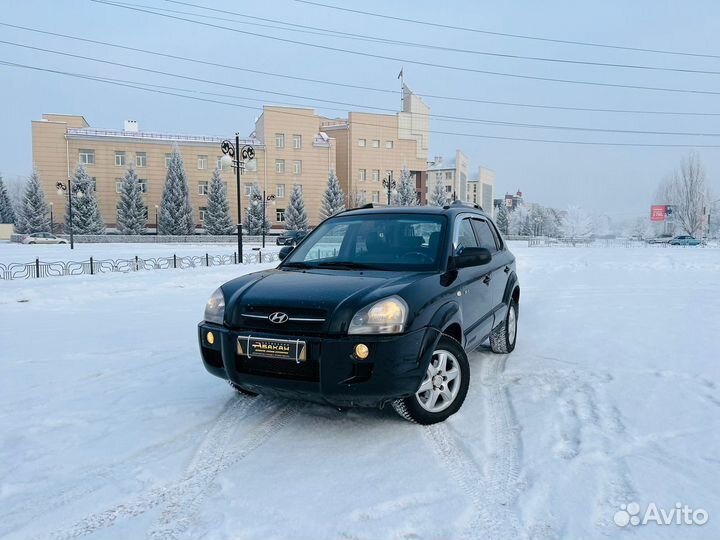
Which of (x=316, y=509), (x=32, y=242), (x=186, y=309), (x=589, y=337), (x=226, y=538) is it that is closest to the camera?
(x=226, y=538)

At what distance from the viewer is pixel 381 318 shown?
11.1 feet

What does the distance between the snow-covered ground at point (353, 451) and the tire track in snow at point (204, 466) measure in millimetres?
12

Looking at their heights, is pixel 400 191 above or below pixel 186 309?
above

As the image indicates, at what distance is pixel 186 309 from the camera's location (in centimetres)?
973

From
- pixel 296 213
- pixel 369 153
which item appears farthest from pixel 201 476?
pixel 369 153

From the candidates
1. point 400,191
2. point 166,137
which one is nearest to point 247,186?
point 166,137

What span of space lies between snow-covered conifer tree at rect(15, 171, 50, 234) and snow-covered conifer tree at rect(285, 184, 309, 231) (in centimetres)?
2518

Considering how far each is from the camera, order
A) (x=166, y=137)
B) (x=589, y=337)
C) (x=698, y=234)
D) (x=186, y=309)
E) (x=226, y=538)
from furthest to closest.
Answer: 1. (x=698, y=234)
2. (x=166, y=137)
3. (x=186, y=309)
4. (x=589, y=337)
5. (x=226, y=538)

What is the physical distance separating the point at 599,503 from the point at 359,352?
162cm

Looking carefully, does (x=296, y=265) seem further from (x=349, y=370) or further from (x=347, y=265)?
(x=349, y=370)

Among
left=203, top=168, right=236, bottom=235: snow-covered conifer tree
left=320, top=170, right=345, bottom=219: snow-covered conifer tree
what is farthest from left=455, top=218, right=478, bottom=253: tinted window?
left=320, top=170, right=345, bottom=219: snow-covered conifer tree

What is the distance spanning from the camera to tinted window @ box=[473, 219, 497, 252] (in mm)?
5512

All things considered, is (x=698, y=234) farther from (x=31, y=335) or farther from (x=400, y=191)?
(x=31, y=335)

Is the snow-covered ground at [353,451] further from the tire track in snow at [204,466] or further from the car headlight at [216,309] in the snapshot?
the car headlight at [216,309]
